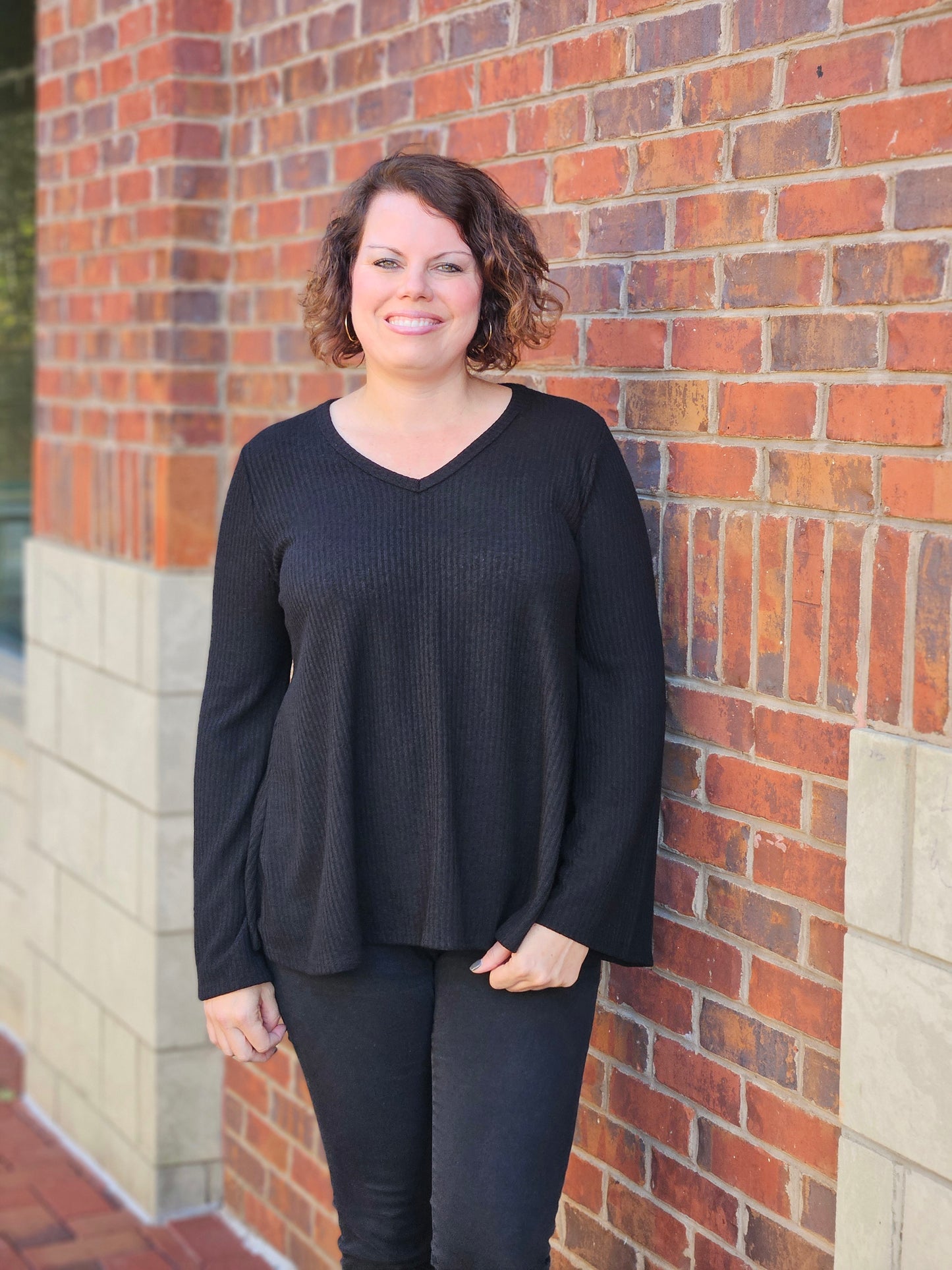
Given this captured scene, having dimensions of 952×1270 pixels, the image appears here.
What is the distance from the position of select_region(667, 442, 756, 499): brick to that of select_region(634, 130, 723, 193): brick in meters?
0.38

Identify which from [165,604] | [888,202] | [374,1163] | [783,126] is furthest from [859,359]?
[165,604]

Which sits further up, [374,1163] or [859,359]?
[859,359]

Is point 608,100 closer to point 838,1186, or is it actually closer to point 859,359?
point 859,359

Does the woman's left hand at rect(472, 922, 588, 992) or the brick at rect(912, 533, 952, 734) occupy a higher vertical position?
the brick at rect(912, 533, 952, 734)

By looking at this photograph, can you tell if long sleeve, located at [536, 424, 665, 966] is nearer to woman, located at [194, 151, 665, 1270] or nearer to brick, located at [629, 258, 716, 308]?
woman, located at [194, 151, 665, 1270]

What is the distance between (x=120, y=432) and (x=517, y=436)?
186 centimetres

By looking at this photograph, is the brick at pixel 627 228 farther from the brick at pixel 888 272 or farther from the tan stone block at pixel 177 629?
the tan stone block at pixel 177 629

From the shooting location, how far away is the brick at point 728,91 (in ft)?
6.85

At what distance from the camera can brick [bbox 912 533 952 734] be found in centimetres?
183

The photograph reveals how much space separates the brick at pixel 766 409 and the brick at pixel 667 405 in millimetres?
50

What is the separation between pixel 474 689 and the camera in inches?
84.0

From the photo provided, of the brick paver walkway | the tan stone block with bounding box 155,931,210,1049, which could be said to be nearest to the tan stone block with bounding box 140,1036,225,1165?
the tan stone block with bounding box 155,931,210,1049

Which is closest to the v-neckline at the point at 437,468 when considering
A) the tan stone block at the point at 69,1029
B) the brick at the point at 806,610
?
the brick at the point at 806,610

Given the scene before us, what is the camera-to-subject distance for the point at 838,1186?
1.99m
